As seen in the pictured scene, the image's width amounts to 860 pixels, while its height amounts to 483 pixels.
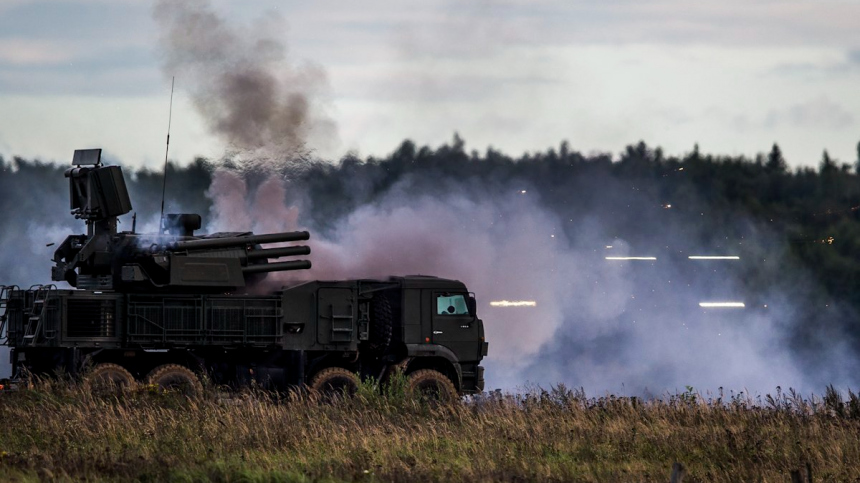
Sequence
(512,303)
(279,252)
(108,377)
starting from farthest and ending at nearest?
(512,303) → (279,252) → (108,377)

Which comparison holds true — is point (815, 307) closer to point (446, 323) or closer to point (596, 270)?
point (596, 270)

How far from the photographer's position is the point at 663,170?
65688mm

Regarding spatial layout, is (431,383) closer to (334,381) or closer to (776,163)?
(334,381)

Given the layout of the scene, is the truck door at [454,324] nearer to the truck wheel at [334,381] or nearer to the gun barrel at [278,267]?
the truck wheel at [334,381]

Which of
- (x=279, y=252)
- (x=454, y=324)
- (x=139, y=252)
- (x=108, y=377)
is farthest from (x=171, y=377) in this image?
(x=454, y=324)

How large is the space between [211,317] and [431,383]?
5773 millimetres

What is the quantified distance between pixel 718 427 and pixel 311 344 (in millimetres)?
11398

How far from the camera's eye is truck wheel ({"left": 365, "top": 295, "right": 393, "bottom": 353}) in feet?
112

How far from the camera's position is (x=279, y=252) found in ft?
→ 115

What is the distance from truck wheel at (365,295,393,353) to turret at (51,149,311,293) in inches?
101

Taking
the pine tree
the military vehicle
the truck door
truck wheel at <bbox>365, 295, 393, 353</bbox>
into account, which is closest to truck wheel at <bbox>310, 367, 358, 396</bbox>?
the military vehicle

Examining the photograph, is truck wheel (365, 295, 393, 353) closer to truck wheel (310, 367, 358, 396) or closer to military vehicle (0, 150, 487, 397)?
military vehicle (0, 150, 487, 397)

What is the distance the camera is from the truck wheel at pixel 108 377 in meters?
30.2

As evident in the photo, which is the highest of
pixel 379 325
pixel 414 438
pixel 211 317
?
pixel 211 317
